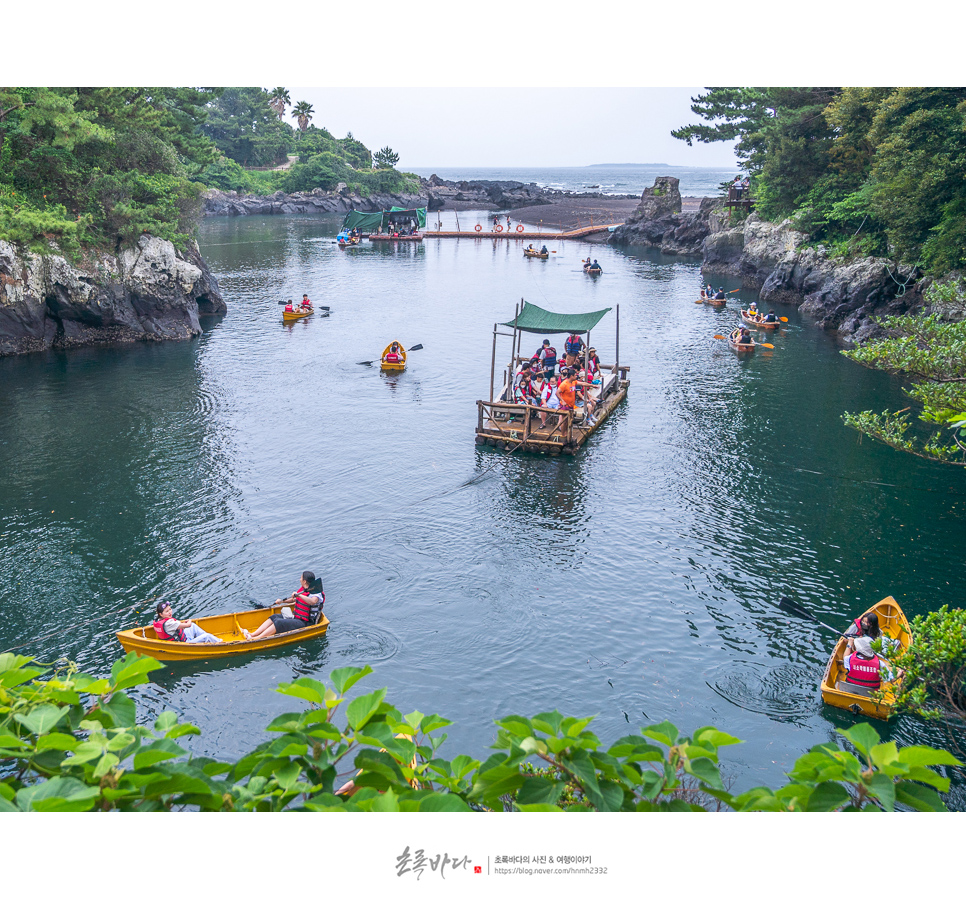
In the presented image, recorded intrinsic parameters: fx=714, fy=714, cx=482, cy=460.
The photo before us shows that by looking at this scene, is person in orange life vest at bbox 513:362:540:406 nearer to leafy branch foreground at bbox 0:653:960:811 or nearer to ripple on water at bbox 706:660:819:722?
ripple on water at bbox 706:660:819:722

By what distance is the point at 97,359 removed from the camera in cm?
3422

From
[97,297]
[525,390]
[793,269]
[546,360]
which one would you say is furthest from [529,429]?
[793,269]

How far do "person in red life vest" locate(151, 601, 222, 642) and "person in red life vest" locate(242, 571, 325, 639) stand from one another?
887mm

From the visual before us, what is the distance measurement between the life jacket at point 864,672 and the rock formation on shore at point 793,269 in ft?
87.2

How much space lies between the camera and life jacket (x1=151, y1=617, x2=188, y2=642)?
14.2 meters

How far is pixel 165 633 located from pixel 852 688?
13164mm

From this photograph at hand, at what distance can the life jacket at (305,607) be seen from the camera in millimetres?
14867

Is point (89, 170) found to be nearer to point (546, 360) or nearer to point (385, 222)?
point (546, 360)

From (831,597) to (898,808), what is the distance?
41.7 feet

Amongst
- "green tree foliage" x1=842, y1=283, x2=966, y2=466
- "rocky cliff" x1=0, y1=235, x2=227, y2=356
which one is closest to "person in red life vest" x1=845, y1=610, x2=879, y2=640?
"green tree foliage" x1=842, y1=283, x2=966, y2=466

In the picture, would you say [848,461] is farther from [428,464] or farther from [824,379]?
[428,464]

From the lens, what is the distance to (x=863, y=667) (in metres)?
12.9

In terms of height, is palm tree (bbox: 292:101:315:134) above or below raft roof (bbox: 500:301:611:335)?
above

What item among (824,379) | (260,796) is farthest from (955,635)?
(824,379)
